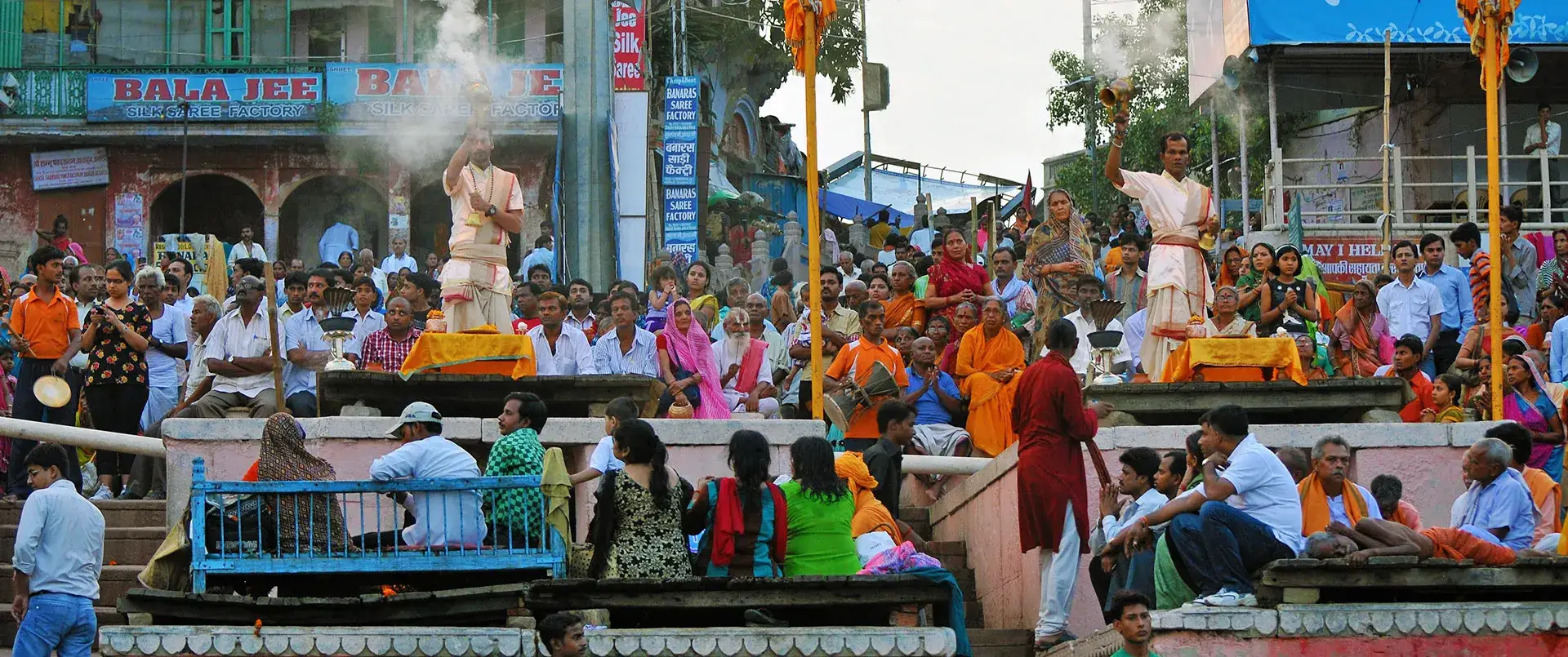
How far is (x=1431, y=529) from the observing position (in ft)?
32.9

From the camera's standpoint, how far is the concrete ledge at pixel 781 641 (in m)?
9.38

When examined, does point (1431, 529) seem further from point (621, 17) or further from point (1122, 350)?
point (621, 17)

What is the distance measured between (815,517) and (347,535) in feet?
7.44

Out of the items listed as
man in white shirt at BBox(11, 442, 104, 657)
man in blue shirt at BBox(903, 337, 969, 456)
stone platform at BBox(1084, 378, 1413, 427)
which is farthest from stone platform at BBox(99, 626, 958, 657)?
man in blue shirt at BBox(903, 337, 969, 456)

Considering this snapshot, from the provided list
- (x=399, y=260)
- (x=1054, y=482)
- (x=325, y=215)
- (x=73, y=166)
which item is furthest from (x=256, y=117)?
(x=1054, y=482)

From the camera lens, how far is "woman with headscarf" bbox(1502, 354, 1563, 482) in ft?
41.8

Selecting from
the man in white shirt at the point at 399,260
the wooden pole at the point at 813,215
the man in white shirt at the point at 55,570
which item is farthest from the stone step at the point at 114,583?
the man in white shirt at the point at 399,260

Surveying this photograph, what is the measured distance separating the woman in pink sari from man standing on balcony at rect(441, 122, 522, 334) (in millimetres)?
1187

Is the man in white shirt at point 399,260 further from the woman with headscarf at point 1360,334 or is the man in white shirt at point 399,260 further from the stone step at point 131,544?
the woman with headscarf at point 1360,334

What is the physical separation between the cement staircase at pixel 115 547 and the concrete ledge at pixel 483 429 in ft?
2.36

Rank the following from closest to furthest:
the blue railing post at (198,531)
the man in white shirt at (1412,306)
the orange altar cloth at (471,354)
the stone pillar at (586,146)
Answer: the blue railing post at (198,531) < the orange altar cloth at (471,354) < the man in white shirt at (1412,306) < the stone pillar at (586,146)

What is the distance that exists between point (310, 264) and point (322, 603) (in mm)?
21974

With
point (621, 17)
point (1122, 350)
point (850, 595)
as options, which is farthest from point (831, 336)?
point (621, 17)

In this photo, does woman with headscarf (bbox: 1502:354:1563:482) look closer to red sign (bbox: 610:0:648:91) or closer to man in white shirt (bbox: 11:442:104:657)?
man in white shirt (bbox: 11:442:104:657)
